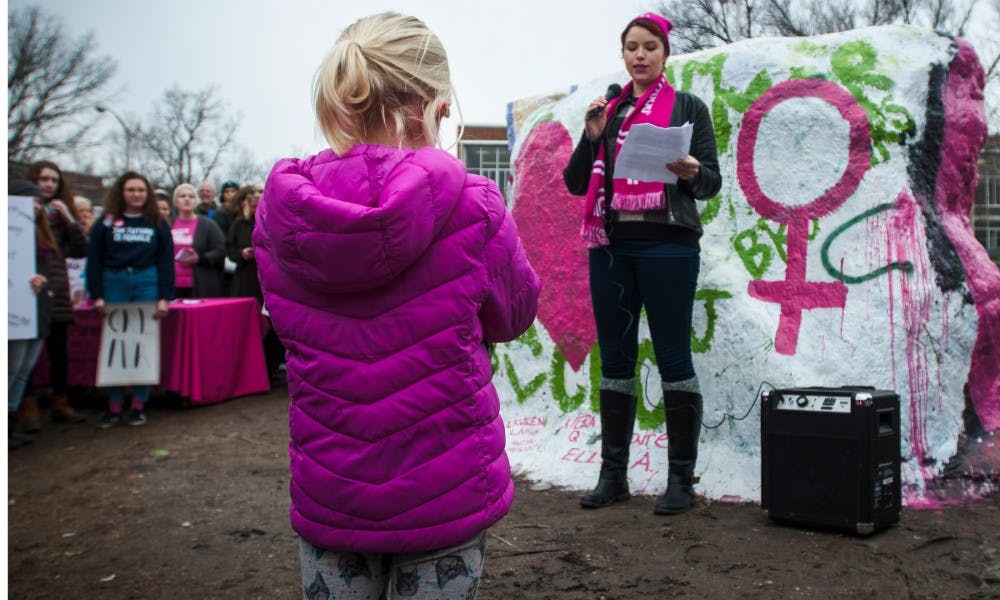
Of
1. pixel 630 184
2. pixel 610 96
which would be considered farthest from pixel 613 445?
pixel 610 96

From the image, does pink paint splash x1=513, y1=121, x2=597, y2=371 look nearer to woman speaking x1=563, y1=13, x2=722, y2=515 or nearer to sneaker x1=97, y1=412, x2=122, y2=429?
woman speaking x1=563, y1=13, x2=722, y2=515

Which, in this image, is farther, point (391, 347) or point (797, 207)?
point (797, 207)

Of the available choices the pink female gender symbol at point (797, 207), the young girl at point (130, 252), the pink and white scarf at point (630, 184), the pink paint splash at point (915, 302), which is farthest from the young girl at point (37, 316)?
the pink paint splash at point (915, 302)

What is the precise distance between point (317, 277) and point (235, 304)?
5828mm

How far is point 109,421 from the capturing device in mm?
6238

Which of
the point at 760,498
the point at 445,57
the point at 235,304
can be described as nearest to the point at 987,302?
the point at 760,498

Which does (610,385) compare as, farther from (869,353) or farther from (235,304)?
(235,304)

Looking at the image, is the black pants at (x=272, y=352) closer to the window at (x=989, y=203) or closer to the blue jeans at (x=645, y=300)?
the blue jeans at (x=645, y=300)

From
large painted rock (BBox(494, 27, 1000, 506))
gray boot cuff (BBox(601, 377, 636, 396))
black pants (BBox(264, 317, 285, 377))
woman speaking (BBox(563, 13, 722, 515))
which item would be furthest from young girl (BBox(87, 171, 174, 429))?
gray boot cuff (BBox(601, 377, 636, 396))

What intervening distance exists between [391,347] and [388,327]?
0.11ft

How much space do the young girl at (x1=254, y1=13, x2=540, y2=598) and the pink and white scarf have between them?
6.19 feet

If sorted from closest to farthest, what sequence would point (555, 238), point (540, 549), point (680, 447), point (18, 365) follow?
point (540, 549) → point (680, 447) → point (555, 238) → point (18, 365)

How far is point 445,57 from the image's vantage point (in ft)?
5.17

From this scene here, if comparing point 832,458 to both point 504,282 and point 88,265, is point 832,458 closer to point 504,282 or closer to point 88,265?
point 504,282
